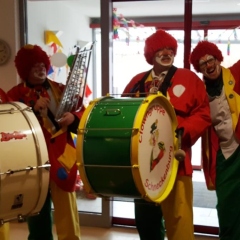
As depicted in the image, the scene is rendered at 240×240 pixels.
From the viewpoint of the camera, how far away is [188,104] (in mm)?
2131

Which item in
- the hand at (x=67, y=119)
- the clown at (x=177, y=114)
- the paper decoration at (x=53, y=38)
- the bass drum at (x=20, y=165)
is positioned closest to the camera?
the bass drum at (x=20, y=165)

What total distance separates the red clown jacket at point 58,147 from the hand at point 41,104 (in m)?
0.04

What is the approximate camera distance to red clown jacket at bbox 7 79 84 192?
2363 mm

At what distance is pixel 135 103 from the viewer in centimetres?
193

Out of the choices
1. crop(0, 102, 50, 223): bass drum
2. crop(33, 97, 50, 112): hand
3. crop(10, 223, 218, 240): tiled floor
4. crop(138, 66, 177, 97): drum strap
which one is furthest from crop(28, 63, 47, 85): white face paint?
crop(10, 223, 218, 240): tiled floor

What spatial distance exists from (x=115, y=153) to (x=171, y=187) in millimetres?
360

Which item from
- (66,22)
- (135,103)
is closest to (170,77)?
(135,103)

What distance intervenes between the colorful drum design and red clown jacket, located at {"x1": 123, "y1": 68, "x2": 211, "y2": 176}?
0.29ft

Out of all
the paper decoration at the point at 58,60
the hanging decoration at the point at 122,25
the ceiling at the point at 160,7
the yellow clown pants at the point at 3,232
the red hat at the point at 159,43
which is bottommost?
the yellow clown pants at the point at 3,232

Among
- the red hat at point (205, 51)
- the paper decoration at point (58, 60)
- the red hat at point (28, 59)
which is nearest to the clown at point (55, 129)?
the red hat at point (28, 59)

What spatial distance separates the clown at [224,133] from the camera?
2.28 metres

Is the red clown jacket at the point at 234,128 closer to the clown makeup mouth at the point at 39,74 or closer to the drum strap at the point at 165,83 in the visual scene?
the drum strap at the point at 165,83

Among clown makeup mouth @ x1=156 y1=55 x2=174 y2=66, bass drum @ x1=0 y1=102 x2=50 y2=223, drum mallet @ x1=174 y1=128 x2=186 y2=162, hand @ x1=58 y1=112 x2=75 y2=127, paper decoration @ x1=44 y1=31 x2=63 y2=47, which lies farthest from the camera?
paper decoration @ x1=44 y1=31 x2=63 y2=47

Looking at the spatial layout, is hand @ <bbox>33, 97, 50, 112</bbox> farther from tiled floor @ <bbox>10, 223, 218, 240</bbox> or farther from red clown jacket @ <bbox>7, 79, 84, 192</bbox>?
tiled floor @ <bbox>10, 223, 218, 240</bbox>
